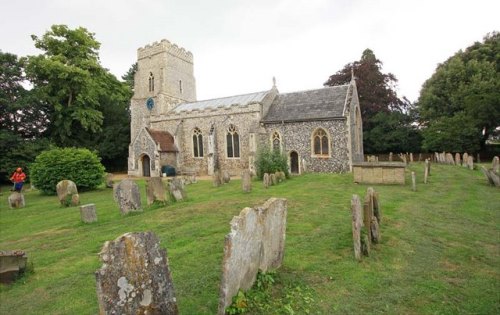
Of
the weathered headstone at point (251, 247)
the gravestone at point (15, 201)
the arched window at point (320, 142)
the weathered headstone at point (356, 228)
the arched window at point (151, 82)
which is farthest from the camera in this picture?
the arched window at point (151, 82)

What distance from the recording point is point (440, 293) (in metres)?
4.13

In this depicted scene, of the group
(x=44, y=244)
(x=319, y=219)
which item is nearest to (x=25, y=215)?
(x=44, y=244)

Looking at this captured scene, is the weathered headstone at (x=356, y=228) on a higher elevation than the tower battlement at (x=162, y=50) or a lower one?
lower

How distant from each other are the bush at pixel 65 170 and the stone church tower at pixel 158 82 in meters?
13.0

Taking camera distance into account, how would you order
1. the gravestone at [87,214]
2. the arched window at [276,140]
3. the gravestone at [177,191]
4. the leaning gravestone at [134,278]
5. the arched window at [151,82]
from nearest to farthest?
the leaning gravestone at [134,278], the gravestone at [87,214], the gravestone at [177,191], the arched window at [276,140], the arched window at [151,82]

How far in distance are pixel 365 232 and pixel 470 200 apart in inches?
258

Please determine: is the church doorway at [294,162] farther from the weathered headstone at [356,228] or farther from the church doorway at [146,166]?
the weathered headstone at [356,228]

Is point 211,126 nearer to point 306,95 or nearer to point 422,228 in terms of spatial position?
point 306,95

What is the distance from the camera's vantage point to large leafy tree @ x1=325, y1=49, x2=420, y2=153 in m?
31.0

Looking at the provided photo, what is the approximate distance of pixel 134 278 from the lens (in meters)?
3.16

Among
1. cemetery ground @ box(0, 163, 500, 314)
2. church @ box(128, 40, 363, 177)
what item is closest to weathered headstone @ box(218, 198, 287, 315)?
cemetery ground @ box(0, 163, 500, 314)

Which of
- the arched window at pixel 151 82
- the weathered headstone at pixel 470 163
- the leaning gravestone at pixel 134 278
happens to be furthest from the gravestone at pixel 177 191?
the arched window at pixel 151 82

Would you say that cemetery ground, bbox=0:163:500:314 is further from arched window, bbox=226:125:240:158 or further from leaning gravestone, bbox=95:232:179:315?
arched window, bbox=226:125:240:158

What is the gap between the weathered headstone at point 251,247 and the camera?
3469 mm
